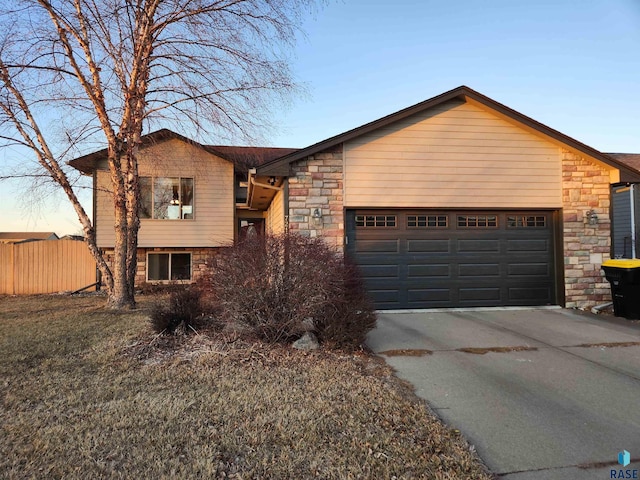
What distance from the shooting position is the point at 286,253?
5.36 meters

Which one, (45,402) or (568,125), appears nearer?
(45,402)

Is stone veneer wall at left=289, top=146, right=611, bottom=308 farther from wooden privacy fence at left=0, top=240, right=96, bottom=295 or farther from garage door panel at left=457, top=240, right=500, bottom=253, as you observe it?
wooden privacy fence at left=0, top=240, right=96, bottom=295

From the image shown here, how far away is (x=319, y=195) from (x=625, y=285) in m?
6.26

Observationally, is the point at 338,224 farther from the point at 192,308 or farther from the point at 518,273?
the point at 518,273

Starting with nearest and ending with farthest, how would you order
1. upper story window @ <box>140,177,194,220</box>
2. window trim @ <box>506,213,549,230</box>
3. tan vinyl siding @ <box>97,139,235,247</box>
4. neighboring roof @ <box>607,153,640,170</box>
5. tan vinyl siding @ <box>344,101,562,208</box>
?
tan vinyl siding @ <box>344,101,562,208</box> → window trim @ <box>506,213,549,230</box> → neighboring roof @ <box>607,153,640,170</box> → tan vinyl siding @ <box>97,139,235,247</box> → upper story window @ <box>140,177,194,220</box>

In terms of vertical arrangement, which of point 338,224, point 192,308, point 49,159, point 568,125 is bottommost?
point 192,308

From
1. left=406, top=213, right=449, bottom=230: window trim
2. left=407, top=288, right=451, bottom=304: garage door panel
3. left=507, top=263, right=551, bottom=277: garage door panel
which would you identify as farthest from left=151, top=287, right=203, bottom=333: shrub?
left=507, top=263, right=551, bottom=277: garage door panel

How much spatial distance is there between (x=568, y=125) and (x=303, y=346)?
1036 centimetres

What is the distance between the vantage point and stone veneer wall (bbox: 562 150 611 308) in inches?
347

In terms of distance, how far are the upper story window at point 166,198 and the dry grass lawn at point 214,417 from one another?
9823 mm

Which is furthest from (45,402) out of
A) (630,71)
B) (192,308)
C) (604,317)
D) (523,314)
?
(630,71)

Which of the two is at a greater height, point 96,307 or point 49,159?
point 49,159

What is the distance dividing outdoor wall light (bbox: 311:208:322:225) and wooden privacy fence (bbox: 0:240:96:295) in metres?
10.5

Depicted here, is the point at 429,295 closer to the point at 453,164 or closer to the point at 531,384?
the point at 453,164
